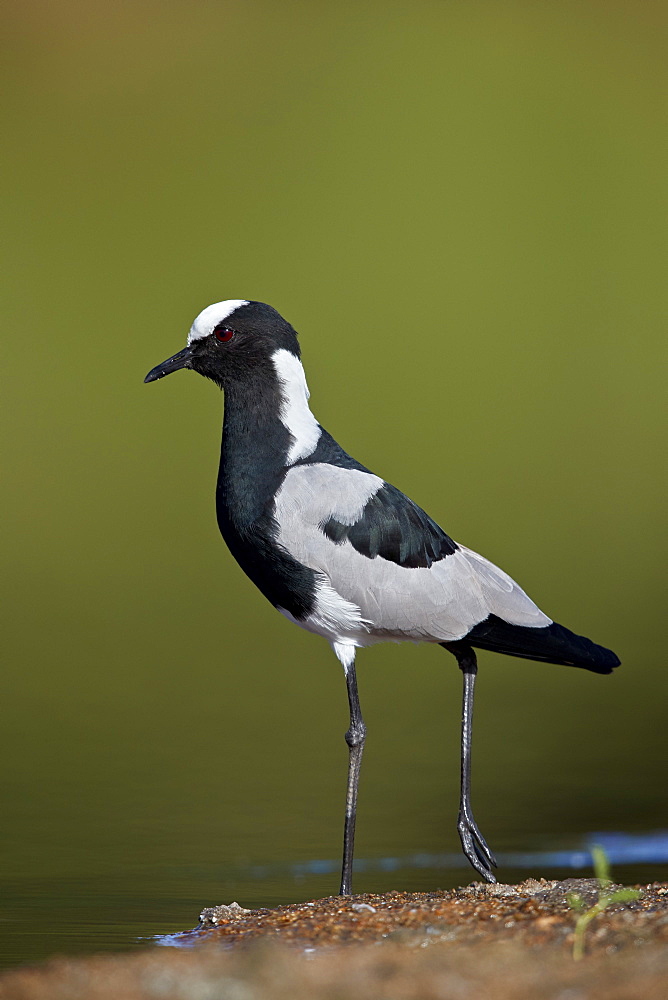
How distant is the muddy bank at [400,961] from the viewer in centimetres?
361

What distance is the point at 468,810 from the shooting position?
17.8ft

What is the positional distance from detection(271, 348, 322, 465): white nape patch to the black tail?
36.4 inches

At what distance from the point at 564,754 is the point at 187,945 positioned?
4.66 m

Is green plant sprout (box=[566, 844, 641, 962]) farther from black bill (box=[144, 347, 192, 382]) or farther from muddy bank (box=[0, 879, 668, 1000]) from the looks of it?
black bill (box=[144, 347, 192, 382])

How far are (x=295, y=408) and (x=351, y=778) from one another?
138 cm

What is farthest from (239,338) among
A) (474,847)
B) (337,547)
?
(474,847)

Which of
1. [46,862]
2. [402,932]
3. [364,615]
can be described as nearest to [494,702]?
[46,862]

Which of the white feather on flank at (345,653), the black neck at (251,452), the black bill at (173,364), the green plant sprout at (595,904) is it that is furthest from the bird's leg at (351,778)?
the black bill at (173,364)

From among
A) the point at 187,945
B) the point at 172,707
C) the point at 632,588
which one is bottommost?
the point at 187,945

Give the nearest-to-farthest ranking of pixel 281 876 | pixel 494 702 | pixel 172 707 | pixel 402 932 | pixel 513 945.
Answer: pixel 513 945 < pixel 402 932 < pixel 281 876 < pixel 172 707 < pixel 494 702

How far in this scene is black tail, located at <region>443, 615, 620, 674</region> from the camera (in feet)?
17.8

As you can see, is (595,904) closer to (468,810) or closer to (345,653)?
(468,810)

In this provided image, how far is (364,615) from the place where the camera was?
529cm

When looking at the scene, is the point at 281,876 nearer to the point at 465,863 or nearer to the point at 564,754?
the point at 465,863
